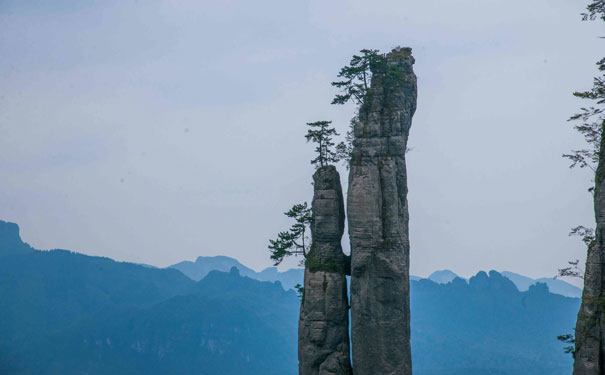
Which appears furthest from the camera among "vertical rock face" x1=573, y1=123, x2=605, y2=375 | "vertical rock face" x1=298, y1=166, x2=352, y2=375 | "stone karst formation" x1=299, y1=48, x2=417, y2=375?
"vertical rock face" x1=298, y1=166, x2=352, y2=375

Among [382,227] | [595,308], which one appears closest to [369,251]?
[382,227]

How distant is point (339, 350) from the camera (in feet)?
174

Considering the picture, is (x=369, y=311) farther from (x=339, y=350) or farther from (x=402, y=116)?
(x=402, y=116)

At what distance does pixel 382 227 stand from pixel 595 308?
1833cm

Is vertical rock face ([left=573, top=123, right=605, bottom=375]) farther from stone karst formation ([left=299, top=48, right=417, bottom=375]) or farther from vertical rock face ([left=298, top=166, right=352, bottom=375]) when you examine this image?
vertical rock face ([left=298, top=166, right=352, bottom=375])

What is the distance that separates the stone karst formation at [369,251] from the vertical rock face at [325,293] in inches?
3.3

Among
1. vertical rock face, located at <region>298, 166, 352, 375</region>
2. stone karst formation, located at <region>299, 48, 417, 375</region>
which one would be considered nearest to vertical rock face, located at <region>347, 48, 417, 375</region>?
stone karst formation, located at <region>299, 48, 417, 375</region>

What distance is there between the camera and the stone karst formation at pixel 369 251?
51.0 meters

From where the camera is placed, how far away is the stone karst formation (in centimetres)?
5100

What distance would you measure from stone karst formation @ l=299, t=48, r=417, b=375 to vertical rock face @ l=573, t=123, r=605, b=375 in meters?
15.2

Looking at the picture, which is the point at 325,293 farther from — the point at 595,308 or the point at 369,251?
the point at 595,308

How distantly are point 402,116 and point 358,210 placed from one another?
29.4 ft

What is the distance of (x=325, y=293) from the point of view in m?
53.8

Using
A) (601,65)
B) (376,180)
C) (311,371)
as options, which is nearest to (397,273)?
(376,180)
